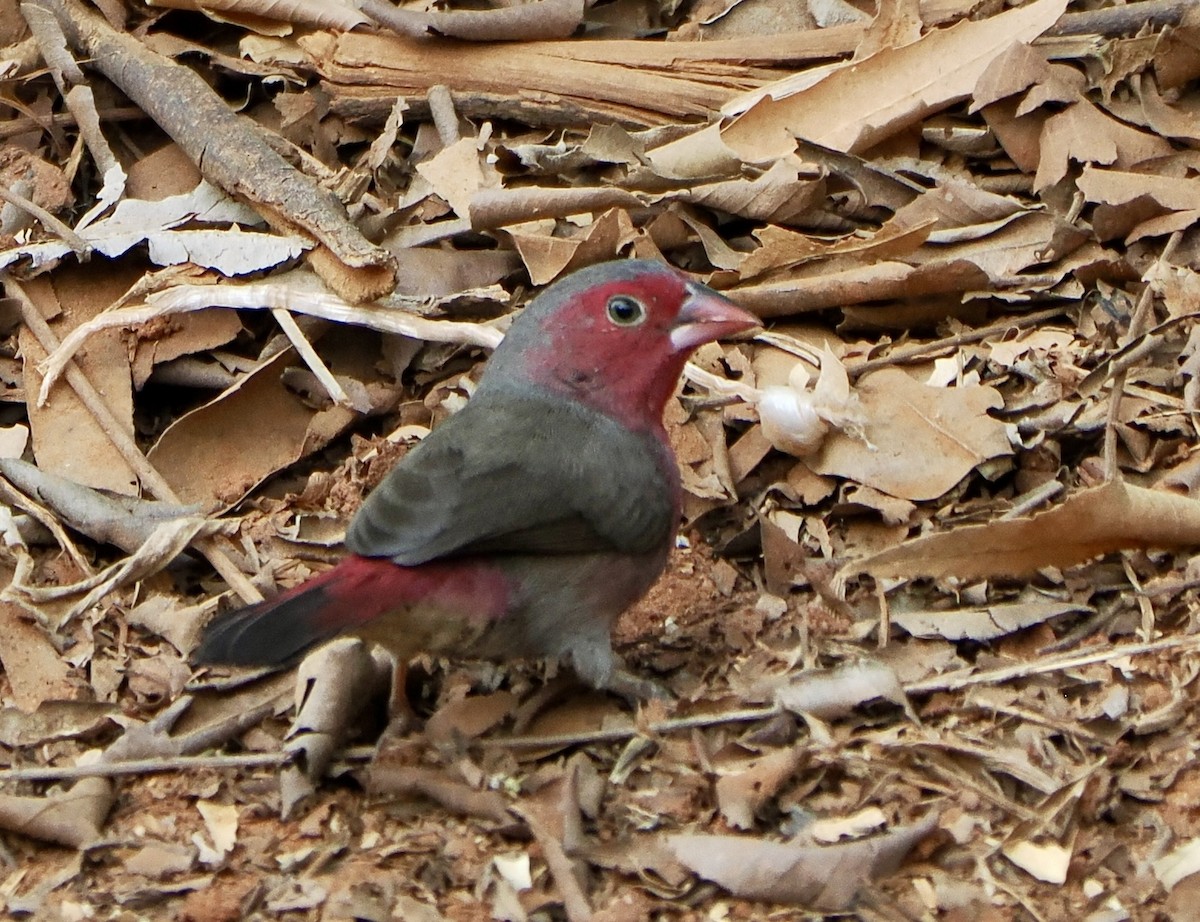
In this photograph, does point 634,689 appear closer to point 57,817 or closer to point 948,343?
point 57,817

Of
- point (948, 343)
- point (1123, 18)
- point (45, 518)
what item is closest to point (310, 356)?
point (45, 518)

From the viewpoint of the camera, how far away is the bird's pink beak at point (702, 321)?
4.41 m

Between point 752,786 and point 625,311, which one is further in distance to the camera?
point 625,311

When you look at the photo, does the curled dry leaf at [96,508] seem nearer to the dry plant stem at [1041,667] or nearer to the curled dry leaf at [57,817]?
the curled dry leaf at [57,817]

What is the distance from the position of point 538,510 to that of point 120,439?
166 cm

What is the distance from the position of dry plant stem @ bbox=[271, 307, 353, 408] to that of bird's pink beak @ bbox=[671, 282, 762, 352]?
120 centimetres

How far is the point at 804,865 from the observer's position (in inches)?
133

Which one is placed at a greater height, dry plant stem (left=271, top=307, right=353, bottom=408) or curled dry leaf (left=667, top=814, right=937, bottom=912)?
dry plant stem (left=271, top=307, right=353, bottom=408)

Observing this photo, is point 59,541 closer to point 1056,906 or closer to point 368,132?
point 368,132

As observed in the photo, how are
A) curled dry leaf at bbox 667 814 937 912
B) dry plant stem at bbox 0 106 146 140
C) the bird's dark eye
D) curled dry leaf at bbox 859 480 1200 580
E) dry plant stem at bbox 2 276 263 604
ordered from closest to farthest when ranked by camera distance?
curled dry leaf at bbox 667 814 937 912 < curled dry leaf at bbox 859 480 1200 580 < the bird's dark eye < dry plant stem at bbox 2 276 263 604 < dry plant stem at bbox 0 106 146 140

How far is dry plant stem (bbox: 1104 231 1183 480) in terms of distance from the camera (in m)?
4.59

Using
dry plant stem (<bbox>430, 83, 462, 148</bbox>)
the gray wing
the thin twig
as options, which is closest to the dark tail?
the gray wing

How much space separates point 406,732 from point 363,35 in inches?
112

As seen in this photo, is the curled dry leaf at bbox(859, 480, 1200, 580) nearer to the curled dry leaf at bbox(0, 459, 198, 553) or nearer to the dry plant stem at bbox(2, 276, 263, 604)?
the dry plant stem at bbox(2, 276, 263, 604)
